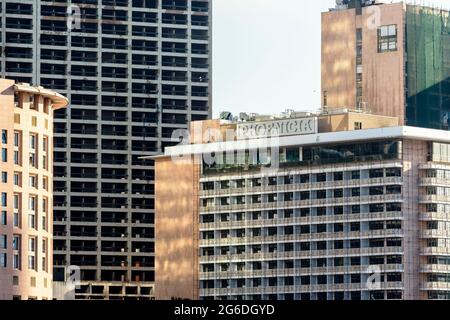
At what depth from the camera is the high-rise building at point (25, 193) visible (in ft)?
580

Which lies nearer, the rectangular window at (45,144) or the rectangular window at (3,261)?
the rectangular window at (3,261)

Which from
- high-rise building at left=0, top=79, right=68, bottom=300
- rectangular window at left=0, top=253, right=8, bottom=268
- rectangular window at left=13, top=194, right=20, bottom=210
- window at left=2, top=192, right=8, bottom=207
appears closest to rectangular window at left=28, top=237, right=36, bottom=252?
high-rise building at left=0, top=79, right=68, bottom=300

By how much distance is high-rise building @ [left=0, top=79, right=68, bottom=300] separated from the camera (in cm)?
17688

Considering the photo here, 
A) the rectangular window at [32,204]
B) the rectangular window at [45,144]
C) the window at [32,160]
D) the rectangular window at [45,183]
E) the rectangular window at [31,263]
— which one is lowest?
the rectangular window at [31,263]

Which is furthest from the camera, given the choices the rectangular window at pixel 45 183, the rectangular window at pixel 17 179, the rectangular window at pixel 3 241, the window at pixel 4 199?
the rectangular window at pixel 45 183

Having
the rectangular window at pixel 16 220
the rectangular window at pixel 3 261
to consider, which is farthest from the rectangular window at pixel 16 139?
the rectangular window at pixel 3 261

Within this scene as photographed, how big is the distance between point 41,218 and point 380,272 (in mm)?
43241

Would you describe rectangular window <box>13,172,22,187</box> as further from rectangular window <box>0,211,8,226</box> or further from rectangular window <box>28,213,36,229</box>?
rectangular window <box>0,211,8,226</box>

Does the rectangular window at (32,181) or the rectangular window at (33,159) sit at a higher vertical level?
the rectangular window at (33,159)

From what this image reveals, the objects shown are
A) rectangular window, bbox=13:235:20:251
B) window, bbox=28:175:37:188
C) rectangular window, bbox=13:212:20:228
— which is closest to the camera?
rectangular window, bbox=13:235:20:251

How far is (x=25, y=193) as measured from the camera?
7160 inches

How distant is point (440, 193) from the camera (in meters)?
199

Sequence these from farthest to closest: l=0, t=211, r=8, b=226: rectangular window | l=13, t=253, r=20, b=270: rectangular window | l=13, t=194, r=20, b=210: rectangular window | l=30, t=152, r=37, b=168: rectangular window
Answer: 1. l=30, t=152, r=37, b=168: rectangular window
2. l=13, t=194, r=20, b=210: rectangular window
3. l=0, t=211, r=8, b=226: rectangular window
4. l=13, t=253, r=20, b=270: rectangular window

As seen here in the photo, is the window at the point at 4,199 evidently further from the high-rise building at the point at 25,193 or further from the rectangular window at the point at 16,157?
the rectangular window at the point at 16,157
